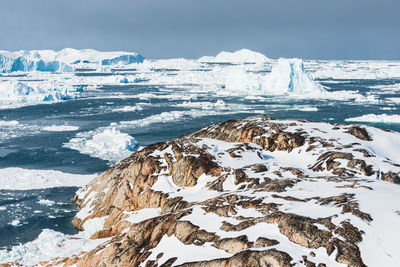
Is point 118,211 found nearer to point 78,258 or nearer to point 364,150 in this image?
point 78,258

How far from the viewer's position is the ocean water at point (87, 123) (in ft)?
110

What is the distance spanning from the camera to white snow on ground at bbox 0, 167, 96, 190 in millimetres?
40312

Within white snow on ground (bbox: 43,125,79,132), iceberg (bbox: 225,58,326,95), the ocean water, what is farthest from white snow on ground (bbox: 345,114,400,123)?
white snow on ground (bbox: 43,125,79,132)

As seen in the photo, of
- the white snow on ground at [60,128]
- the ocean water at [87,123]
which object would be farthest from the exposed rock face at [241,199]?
the white snow on ground at [60,128]

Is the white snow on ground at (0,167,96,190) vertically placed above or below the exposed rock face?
below

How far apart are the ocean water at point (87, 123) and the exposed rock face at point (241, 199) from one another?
437 centimetres

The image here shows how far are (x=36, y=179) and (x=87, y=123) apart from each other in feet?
113

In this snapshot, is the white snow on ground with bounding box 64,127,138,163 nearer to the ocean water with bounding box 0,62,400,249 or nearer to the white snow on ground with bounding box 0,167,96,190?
the ocean water with bounding box 0,62,400,249

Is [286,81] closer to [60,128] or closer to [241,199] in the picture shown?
[60,128]

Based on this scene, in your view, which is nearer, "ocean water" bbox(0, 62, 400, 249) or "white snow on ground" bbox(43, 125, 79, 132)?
"ocean water" bbox(0, 62, 400, 249)

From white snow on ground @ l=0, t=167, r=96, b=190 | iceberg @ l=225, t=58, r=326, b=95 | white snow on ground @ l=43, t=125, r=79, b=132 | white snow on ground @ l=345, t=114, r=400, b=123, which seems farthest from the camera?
iceberg @ l=225, t=58, r=326, b=95

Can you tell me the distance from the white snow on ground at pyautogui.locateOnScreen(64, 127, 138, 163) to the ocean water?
91 cm

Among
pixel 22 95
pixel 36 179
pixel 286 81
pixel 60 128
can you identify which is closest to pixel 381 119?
pixel 286 81

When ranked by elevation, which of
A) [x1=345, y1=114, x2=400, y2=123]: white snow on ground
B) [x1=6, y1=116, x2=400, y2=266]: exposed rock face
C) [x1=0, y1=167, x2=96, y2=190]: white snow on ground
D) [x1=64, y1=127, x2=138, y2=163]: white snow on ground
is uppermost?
[x1=345, y1=114, x2=400, y2=123]: white snow on ground
